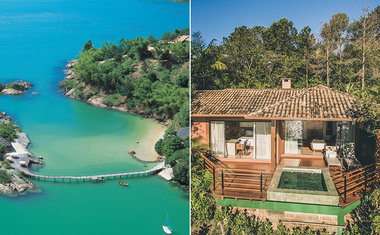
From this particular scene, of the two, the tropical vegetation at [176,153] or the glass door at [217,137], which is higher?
the glass door at [217,137]

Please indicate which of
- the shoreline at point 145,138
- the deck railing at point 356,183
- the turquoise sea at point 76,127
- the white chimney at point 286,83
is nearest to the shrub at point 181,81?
the shoreline at point 145,138

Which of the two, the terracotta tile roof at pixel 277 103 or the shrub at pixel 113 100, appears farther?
the shrub at pixel 113 100

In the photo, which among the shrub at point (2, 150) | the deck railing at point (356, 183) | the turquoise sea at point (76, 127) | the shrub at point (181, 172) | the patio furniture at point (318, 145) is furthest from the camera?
the shrub at point (2, 150)

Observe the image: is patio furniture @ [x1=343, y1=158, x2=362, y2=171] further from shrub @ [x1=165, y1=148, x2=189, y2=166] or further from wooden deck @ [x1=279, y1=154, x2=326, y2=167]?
shrub @ [x1=165, y1=148, x2=189, y2=166]

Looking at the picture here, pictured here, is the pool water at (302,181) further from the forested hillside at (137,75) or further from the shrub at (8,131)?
the forested hillside at (137,75)

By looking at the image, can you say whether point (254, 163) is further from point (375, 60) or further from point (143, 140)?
point (143, 140)

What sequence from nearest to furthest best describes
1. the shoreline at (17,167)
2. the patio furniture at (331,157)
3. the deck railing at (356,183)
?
the deck railing at (356,183) → the patio furniture at (331,157) → the shoreline at (17,167)
